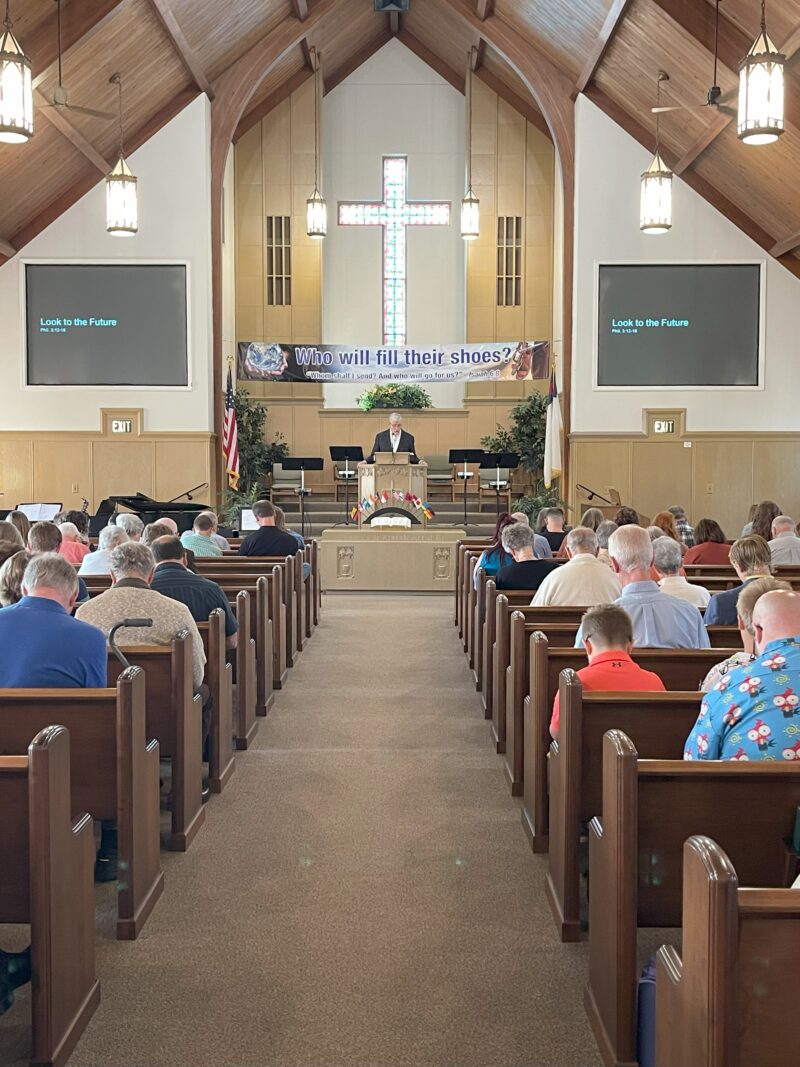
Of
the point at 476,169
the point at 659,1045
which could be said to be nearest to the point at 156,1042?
the point at 659,1045

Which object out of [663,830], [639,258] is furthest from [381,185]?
[663,830]

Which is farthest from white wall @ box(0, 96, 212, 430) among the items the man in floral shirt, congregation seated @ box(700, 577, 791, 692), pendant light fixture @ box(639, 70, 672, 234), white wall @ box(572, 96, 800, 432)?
the man in floral shirt

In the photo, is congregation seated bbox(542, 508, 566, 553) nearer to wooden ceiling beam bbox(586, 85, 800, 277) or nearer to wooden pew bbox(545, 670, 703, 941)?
wooden pew bbox(545, 670, 703, 941)

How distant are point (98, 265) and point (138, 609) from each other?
10.4 metres

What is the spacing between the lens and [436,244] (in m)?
17.1

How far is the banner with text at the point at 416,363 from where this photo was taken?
46.7ft

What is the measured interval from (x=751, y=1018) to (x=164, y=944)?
1883mm

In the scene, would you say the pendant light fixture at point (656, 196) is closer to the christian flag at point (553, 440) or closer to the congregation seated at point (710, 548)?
the congregation seated at point (710, 548)

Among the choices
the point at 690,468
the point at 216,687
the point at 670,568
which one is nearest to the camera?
the point at 216,687

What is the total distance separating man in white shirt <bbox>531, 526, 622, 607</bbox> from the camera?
16.6ft

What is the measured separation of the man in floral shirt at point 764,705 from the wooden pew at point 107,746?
154cm

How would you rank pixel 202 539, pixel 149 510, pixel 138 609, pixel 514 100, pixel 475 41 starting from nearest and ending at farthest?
pixel 138 609 → pixel 202 539 → pixel 149 510 → pixel 475 41 → pixel 514 100

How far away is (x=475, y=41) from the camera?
15.1m

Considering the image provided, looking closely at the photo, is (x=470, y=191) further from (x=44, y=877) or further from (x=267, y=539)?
(x=44, y=877)
